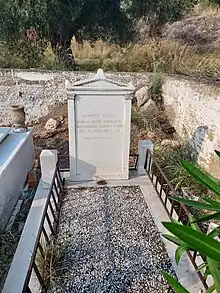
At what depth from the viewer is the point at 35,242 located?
2777mm

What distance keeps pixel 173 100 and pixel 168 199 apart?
337cm

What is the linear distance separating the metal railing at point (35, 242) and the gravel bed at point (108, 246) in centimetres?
12

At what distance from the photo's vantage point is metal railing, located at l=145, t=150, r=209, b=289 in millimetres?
2901

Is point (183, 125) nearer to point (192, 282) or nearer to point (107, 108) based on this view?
point (107, 108)

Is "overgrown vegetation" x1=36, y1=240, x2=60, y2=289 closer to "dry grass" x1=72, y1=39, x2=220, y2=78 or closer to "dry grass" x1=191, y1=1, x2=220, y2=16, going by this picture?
"dry grass" x1=72, y1=39, x2=220, y2=78

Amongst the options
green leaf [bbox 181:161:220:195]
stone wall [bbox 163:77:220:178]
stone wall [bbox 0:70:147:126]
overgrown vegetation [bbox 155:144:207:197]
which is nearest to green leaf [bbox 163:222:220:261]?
green leaf [bbox 181:161:220:195]

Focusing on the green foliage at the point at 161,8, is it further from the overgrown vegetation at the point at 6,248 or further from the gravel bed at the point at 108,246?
the overgrown vegetation at the point at 6,248

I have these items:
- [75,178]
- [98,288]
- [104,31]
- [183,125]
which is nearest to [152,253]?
[98,288]

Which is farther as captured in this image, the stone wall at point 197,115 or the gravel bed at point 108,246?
the stone wall at point 197,115

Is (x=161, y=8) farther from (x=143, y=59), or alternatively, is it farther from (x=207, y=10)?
(x=207, y=10)

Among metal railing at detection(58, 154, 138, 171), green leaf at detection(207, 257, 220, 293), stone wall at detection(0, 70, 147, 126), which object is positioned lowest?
metal railing at detection(58, 154, 138, 171)

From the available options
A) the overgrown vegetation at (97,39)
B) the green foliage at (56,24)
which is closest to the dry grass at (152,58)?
the overgrown vegetation at (97,39)

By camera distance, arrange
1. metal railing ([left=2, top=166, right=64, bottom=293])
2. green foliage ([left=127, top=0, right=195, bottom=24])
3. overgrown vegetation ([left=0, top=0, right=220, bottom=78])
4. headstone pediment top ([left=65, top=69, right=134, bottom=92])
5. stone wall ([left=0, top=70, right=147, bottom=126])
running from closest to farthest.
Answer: metal railing ([left=2, top=166, right=64, bottom=293]), headstone pediment top ([left=65, top=69, right=134, bottom=92]), overgrown vegetation ([left=0, top=0, right=220, bottom=78]), green foliage ([left=127, top=0, right=195, bottom=24]), stone wall ([left=0, top=70, right=147, bottom=126])

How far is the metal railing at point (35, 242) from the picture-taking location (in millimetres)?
2502
